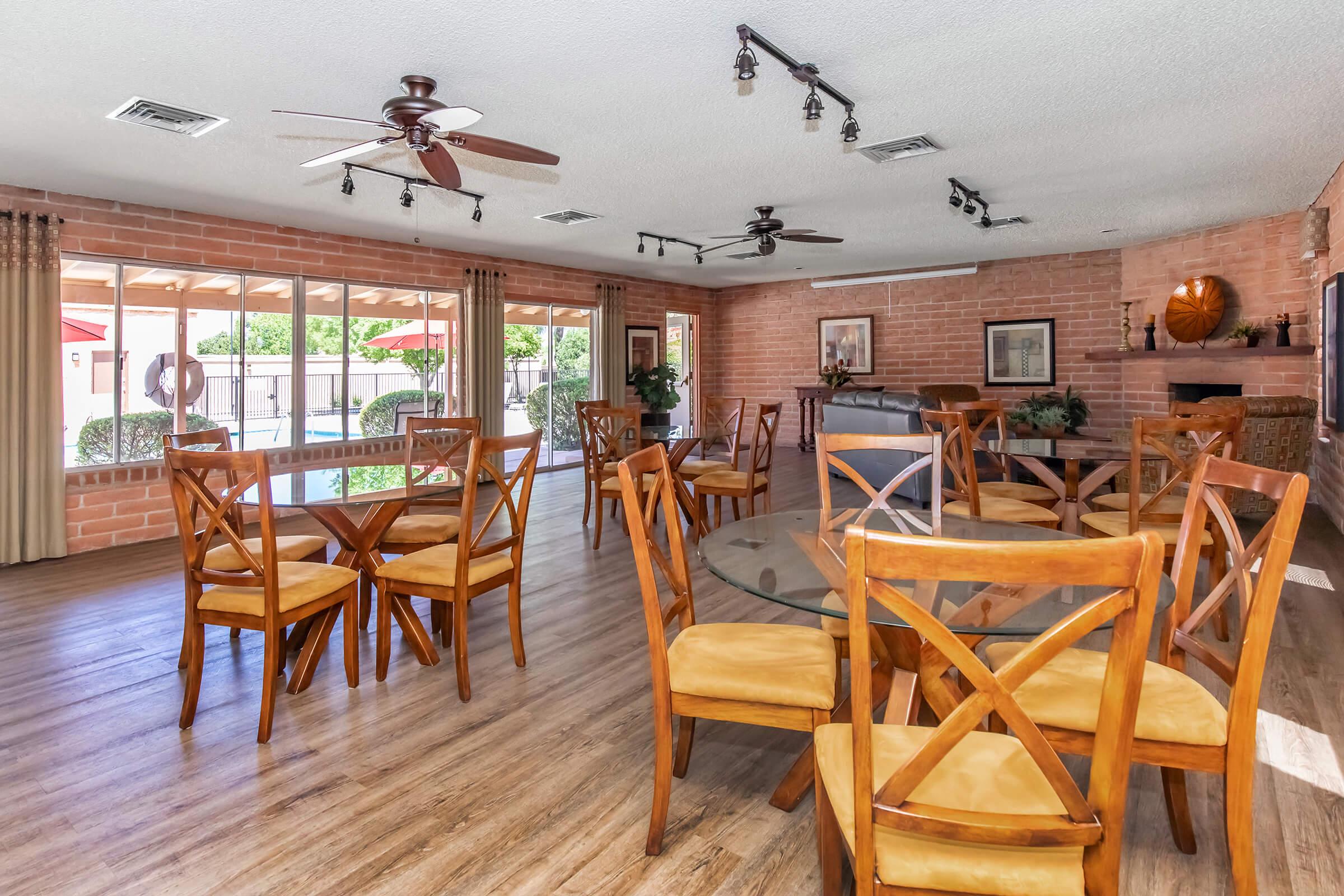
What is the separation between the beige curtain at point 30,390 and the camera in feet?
15.2

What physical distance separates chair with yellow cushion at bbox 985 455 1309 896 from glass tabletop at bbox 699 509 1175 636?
0.48 ft

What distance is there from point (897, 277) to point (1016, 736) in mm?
8710

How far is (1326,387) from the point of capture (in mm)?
5070

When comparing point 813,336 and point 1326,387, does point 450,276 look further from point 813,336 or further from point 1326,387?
point 1326,387

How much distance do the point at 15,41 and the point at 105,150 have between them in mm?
1437


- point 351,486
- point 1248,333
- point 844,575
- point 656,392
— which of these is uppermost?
point 1248,333

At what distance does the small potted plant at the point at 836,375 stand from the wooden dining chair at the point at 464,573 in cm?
710

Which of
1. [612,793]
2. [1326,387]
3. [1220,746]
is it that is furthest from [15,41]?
[1326,387]

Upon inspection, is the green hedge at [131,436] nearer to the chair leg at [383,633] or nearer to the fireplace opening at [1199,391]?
the chair leg at [383,633]

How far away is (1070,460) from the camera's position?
3965mm

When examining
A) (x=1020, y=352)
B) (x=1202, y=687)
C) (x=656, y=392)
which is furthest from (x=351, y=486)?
(x=1020, y=352)

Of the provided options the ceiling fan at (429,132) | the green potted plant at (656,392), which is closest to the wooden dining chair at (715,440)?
the ceiling fan at (429,132)

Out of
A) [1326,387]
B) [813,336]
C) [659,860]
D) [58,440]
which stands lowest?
[659,860]

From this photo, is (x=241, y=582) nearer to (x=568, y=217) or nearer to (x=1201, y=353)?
(x=568, y=217)
